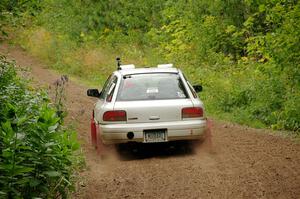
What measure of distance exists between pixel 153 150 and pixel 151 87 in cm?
124

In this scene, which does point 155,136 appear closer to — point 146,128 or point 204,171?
point 146,128

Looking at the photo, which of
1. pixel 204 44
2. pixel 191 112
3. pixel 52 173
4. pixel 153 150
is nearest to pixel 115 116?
pixel 191 112

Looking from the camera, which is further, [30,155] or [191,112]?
[191,112]

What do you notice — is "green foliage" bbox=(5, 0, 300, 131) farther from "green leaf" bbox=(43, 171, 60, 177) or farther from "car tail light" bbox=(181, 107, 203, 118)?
"green leaf" bbox=(43, 171, 60, 177)

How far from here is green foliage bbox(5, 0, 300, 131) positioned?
1405 cm

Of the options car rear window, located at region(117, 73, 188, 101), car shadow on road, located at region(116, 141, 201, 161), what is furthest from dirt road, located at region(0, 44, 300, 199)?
car rear window, located at region(117, 73, 188, 101)

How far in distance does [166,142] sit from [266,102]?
5.92m

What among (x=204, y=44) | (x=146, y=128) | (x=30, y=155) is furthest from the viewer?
(x=204, y=44)

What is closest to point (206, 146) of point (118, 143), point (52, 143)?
point (118, 143)

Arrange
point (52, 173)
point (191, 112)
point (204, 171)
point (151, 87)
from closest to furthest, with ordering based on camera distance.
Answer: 1. point (52, 173)
2. point (204, 171)
3. point (191, 112)
4. point (151, 87)

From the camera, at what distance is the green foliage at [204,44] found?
46.1ft

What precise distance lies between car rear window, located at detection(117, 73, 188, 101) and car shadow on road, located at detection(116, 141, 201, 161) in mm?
803

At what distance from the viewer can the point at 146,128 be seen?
9.85 m

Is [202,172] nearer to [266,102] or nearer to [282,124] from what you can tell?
[282,124]
